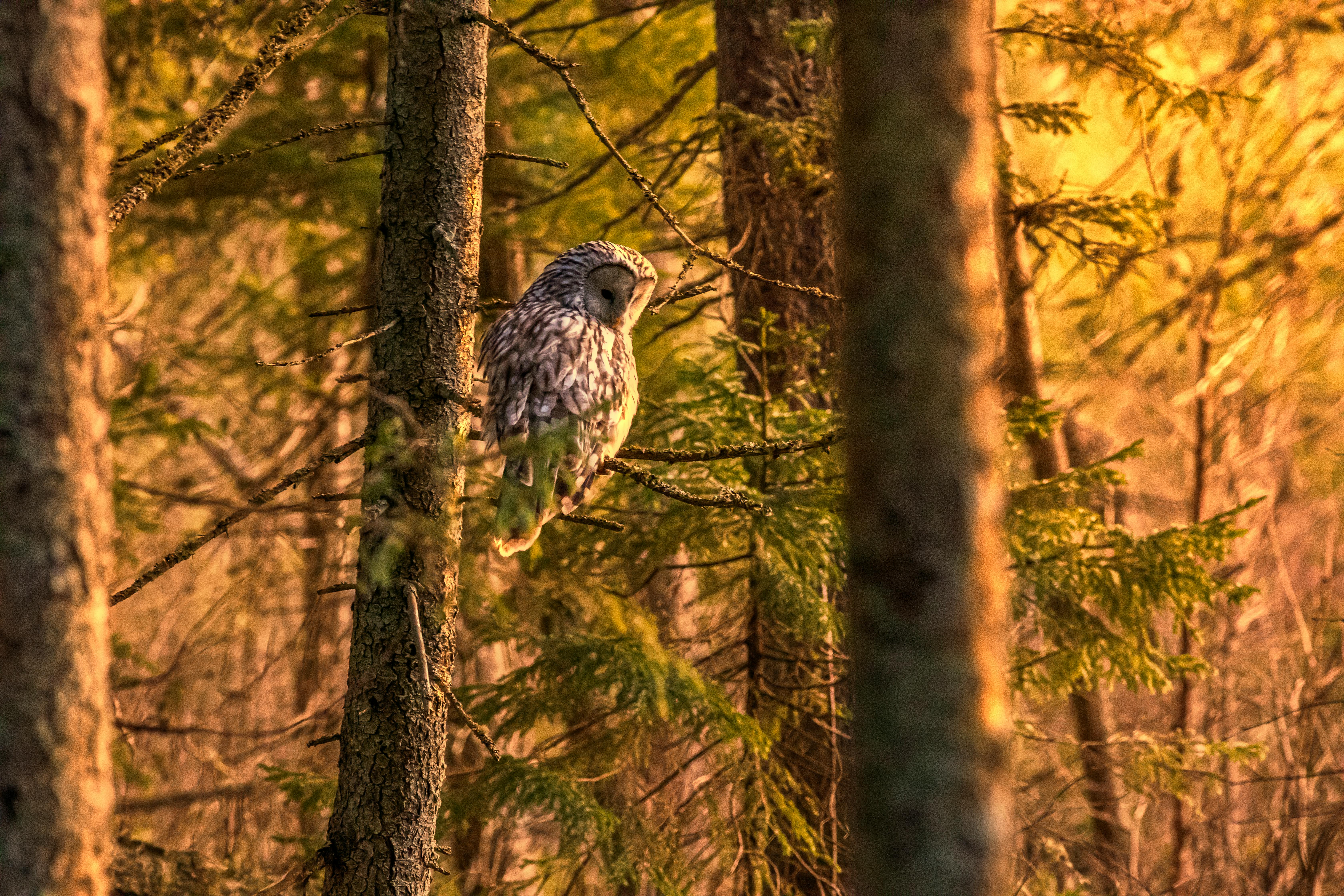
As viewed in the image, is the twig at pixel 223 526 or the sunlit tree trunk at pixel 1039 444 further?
the sunlit tree trunk at pixel 1039 444

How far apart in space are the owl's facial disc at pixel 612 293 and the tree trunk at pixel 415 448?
461 mm

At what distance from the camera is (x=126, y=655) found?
22.0 feet

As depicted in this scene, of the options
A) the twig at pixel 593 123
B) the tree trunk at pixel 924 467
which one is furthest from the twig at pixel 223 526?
the tree trunk at pixel 924 467

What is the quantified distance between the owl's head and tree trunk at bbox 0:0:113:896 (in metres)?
1.83

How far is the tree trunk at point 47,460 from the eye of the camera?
184cm

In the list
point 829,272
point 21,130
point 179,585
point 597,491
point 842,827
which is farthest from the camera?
point 179,585

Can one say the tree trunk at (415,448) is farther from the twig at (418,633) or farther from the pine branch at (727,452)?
the pine branch at (727,452)

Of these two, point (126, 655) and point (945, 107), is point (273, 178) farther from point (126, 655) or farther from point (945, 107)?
point (945, 107)

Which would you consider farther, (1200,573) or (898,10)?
(1200,573)

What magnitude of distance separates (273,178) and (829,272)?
411 cm

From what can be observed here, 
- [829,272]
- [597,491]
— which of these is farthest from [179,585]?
[597,491]

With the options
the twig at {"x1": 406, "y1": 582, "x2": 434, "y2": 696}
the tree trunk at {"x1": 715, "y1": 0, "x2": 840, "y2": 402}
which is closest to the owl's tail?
the twig at {"x1": 406, "y1": 582, "x2": 434, "y2": 696}

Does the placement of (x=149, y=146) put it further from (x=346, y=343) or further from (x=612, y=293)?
(x=612, y=293)

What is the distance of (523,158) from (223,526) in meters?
1.37
